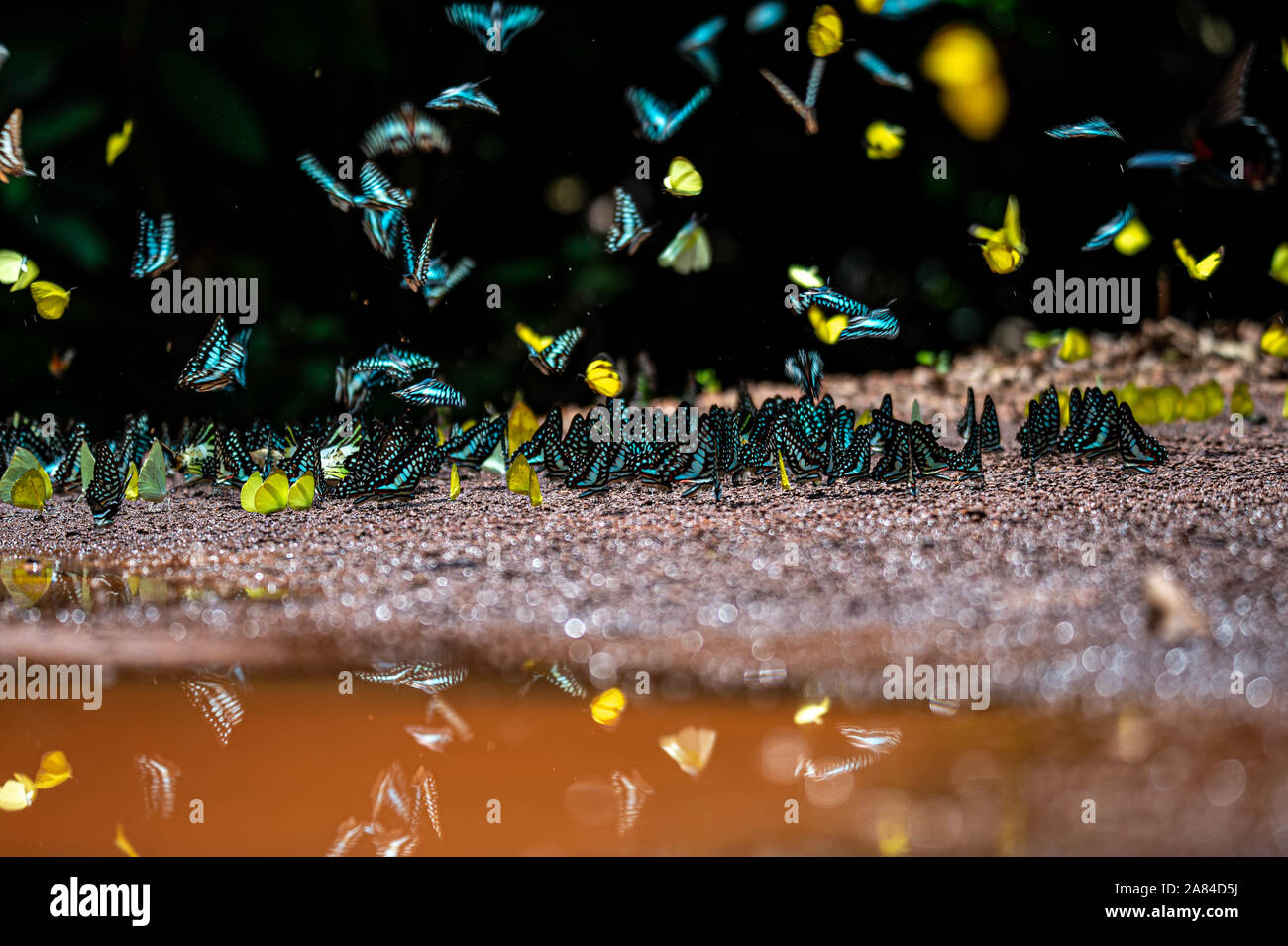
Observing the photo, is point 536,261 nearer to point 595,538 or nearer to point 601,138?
point 601,138

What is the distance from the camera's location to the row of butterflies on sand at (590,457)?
1.97 m

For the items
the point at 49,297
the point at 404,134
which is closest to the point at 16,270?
the point at 49,297

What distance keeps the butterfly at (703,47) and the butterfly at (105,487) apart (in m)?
2.16

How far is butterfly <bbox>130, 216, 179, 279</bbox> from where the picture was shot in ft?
9.20

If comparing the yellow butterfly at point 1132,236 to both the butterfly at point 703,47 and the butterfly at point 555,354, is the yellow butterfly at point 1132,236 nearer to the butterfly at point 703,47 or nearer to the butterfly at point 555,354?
the butterfly at point 703,47

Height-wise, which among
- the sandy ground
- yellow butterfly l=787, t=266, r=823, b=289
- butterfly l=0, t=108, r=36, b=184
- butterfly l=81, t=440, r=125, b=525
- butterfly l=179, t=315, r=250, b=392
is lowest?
the sandy ground

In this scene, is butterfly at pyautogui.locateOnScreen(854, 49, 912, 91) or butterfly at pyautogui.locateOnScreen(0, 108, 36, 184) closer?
butterfly at pyautogui.locateOnScreen(0, 108, 36, 184)

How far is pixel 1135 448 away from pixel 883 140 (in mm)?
1968

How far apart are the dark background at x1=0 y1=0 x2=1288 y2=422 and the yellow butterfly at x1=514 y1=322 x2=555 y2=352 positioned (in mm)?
51

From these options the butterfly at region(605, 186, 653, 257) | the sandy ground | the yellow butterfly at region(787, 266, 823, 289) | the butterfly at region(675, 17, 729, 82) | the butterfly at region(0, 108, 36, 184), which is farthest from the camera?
the butterfly at region(675, 17, 729, 82)

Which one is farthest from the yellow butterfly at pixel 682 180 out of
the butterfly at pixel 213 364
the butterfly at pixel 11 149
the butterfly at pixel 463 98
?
the butterfly at pixel 11 149

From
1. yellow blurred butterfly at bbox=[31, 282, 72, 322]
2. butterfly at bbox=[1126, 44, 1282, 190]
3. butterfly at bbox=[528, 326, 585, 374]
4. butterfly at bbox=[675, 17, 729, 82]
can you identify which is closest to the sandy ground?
butterfly at bbox=[528, 326, 585, 374]

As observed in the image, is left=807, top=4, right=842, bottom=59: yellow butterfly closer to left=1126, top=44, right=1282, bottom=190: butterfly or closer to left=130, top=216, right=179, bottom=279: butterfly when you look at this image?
left=1126, top=44, right=1282, bottom=190: butterfly

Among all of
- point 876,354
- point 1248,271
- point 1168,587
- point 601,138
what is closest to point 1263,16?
point 1248,271
